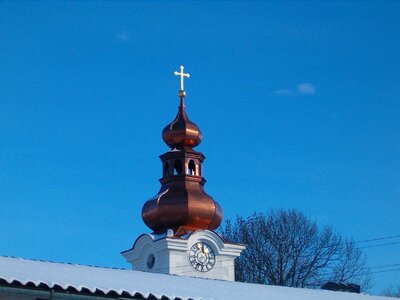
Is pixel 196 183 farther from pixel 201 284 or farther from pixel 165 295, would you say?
pixel 165 295

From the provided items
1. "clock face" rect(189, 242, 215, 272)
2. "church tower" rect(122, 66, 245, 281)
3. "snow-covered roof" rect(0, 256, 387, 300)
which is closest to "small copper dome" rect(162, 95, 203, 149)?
"church tower" rect(122, 66, 245, 281)

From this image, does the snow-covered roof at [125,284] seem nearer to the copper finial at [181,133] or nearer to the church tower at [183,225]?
the church tower at [183,225]

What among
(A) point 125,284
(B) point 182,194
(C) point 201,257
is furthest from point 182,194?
(A) point 125,284

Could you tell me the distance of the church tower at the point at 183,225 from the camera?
1459 inches

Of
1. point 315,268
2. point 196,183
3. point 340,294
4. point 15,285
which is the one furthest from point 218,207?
point 15,285

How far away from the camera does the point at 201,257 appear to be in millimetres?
37500

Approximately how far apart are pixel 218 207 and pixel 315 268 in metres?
7.03

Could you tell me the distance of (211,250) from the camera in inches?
1496

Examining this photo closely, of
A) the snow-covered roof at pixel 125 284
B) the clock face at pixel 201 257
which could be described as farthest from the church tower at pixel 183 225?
the snow-covered roof at pixel 125 284

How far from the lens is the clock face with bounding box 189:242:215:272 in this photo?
3731 cm

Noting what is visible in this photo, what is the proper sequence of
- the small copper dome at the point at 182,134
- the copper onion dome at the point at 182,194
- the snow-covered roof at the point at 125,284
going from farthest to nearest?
the small copper dome at the point at 182,134
the copper onion dome at the point at 182,194
the snow-covered roof at the point at 125,284

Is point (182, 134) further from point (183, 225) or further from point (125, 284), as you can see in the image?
point (125, 284)

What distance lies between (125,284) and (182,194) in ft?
60.3

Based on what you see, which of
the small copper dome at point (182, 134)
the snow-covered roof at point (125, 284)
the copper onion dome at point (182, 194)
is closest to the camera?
the snow-covered roof at point (125, 284)
